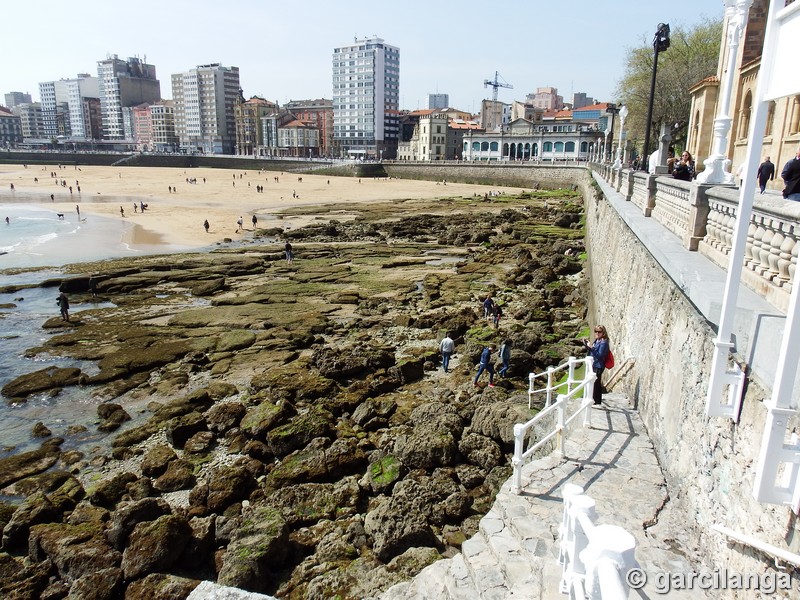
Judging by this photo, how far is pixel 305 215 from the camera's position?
51.9m

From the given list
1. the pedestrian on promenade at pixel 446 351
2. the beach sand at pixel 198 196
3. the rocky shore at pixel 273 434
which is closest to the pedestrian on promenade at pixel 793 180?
the rocky shore at pixel 273 434

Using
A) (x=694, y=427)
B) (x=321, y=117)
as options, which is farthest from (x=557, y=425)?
(x=321, y=117)

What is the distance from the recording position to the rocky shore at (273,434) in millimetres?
7930

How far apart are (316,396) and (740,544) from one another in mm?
10591

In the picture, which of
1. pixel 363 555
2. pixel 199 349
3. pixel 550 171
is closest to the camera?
pixel 363 555

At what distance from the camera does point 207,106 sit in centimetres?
16050

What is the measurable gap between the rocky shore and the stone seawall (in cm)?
298

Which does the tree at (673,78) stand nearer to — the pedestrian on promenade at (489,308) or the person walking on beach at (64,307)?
the pedestrian on promenade at (489,308)

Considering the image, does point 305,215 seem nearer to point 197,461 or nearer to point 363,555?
point 197,461

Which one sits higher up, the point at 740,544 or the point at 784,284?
the point at 784,284

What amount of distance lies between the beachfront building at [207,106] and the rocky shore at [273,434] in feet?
484

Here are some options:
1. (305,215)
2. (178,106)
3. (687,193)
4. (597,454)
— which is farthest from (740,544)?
(178,106)

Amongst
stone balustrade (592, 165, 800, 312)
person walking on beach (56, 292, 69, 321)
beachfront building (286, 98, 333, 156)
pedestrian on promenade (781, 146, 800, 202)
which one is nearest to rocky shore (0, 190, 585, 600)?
person walking on beach (56, 292, 69, 321)

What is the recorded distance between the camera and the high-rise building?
131375mm
